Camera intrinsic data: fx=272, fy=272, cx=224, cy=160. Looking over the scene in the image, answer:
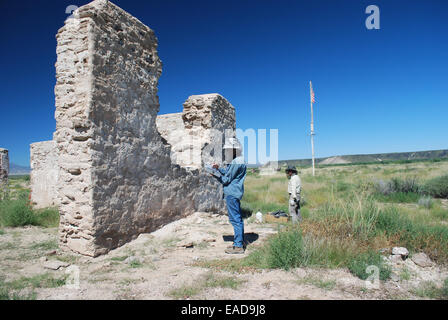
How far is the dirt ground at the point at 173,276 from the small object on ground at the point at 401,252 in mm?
91

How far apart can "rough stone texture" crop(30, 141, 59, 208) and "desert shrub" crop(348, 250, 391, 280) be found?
27.9 feet

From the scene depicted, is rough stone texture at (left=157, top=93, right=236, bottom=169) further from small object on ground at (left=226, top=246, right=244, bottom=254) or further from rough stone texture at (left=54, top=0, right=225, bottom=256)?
small object on ground at (left=226, top=246, right=244, bottom=254)

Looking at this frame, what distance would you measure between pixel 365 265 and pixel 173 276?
2.35 m

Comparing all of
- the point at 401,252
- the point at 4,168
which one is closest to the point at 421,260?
the point at 401,252

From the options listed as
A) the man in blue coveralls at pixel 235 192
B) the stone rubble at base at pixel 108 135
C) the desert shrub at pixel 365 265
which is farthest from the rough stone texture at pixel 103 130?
the desert shrub at pixel 365 265

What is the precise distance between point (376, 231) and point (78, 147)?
4915mm

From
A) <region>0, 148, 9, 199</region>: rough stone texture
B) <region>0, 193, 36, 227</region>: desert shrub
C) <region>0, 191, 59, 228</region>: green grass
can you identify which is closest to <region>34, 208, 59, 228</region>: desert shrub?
<region>0, 191, 59, 228</region>: green grass

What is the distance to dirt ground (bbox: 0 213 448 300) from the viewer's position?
2840 mm

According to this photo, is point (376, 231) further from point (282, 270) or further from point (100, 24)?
point (100, 24)

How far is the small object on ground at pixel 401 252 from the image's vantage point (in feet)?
12.7

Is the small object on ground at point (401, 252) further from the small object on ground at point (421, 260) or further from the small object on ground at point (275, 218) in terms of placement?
the small object on ground at point (275, 218)

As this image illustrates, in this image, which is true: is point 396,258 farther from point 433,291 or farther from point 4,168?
point 4,168
